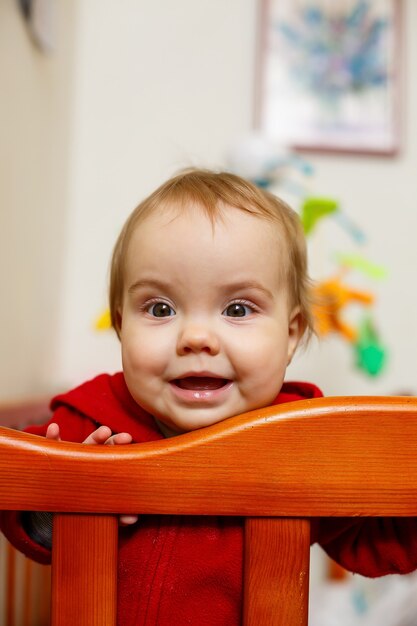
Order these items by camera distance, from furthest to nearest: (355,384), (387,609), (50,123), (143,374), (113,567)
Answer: (355,384), (50,123), (387,609), (143,374), (113,567)

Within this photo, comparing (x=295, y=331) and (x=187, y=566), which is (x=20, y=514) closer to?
(x=187, y=566)

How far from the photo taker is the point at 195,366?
2.00 ft

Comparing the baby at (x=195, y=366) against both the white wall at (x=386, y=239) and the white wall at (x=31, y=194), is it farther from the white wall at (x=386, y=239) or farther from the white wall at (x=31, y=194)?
the white wall at (x=386, y=239)

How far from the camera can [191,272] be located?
617 mm

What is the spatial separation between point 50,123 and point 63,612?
1.53m

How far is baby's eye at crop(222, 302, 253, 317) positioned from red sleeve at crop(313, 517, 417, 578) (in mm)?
235

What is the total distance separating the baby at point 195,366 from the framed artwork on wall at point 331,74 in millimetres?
1472

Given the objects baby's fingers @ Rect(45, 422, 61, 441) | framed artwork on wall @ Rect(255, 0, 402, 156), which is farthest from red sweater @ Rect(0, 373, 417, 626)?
framed artwork on wall @ Rect(255, 0, 402, 156)

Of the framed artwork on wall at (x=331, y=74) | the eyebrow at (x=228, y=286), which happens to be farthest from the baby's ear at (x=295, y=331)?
the framed artwork on wall at (x=331, y=74)

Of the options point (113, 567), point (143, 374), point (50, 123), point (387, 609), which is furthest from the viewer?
point (50, 123)

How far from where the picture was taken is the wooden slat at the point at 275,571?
0.53m

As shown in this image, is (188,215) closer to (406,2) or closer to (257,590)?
(257,590)

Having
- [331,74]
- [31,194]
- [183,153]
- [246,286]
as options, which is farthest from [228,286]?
[331,74]

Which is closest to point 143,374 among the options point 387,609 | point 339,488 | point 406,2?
point 339,488
